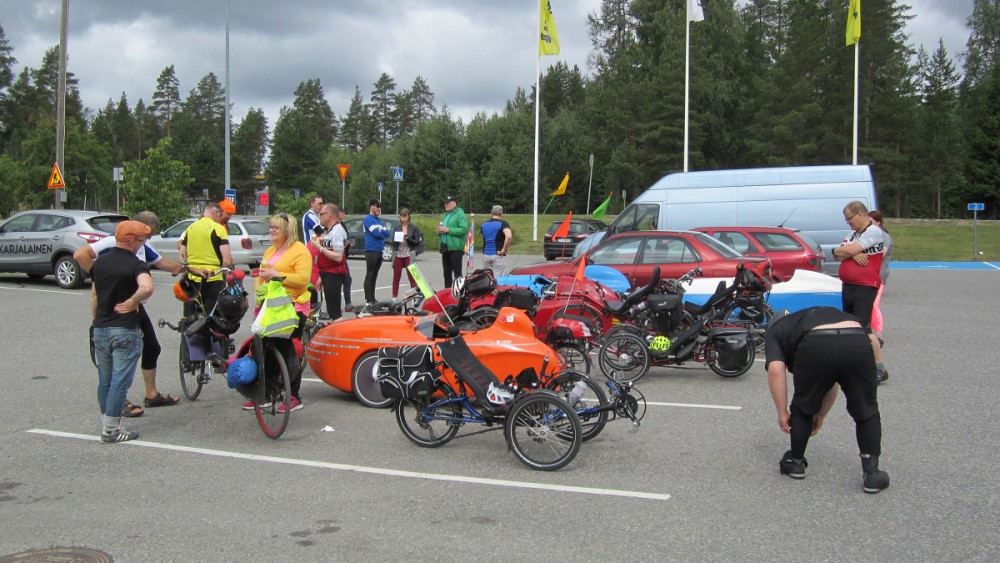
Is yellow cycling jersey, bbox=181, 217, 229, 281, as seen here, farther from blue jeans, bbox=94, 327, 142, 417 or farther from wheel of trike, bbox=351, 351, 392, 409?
blue jeans, bbox=94, 327, 142, 417

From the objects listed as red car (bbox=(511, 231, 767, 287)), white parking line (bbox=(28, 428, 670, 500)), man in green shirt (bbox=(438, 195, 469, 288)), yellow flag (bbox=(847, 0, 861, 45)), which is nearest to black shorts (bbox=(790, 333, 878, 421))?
white parking line (bbox=(28, 428, 670, 500))

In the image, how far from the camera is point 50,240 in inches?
Result: 685

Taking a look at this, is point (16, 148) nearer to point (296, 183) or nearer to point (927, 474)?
point (296, 183)

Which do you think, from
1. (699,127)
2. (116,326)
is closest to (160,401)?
(116,326)

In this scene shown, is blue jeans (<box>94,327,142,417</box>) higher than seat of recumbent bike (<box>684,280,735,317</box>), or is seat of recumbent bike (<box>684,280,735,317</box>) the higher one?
seat of recumbent bike (<box>684,280,735,317</box>)

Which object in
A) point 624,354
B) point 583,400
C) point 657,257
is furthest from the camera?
point 657,257

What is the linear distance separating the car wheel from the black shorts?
1621cm

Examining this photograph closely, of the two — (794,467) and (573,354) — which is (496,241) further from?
(794,467)

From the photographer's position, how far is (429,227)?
116ft

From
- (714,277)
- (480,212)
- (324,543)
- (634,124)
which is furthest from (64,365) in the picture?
(480,212)

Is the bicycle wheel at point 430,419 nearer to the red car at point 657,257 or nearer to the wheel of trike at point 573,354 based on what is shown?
the wheel of trike at point 573,354

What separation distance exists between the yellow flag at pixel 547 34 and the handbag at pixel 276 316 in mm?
27544

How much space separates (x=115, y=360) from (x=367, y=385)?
2.17 meters

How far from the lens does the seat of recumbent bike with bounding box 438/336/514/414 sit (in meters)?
5.52
